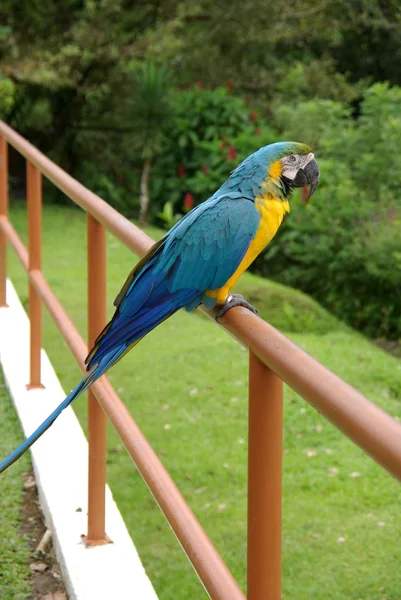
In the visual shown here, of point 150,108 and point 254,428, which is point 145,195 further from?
point 254,428

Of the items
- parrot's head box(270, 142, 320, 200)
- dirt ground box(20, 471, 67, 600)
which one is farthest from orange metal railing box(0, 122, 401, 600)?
parrot's head box(270, 142, 320, 200)

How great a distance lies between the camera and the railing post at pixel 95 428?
2.21 meters

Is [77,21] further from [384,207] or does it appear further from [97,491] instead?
[97,491]

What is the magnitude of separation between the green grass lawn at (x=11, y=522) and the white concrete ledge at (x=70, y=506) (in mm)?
70

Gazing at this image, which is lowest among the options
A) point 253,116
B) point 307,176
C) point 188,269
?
point 253,116

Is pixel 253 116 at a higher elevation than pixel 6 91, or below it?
below

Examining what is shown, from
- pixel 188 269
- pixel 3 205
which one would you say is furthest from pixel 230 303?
pixel 3 205

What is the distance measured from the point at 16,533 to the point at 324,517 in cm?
108

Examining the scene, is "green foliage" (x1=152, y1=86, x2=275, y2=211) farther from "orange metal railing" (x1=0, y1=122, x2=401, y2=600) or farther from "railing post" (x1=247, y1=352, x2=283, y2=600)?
"railing post" (x1=247, y1=352, x2=283, y2=600)

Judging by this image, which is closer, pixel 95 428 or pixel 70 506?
pixel 95 428

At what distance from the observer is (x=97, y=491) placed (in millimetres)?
2240

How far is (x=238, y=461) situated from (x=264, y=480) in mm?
2364

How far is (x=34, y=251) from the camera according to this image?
3.14m

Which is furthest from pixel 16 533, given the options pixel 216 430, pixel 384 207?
pixel 384 207
